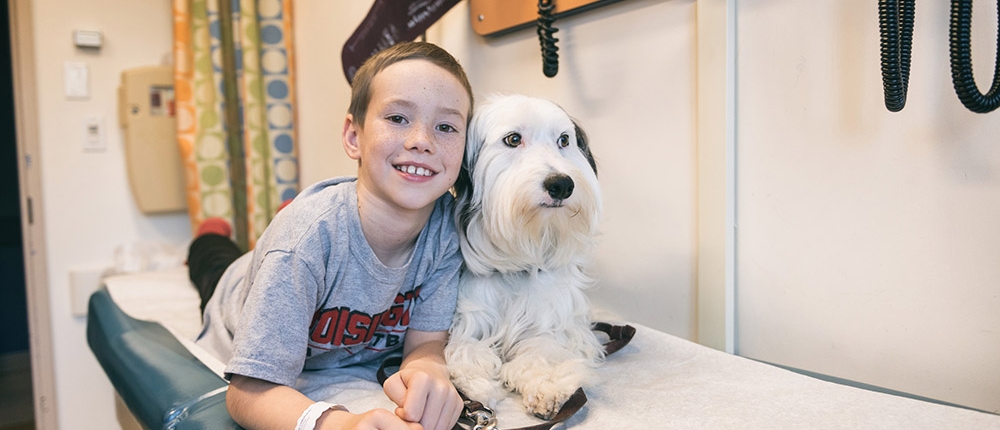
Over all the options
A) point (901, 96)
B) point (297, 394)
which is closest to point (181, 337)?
point (297, 394)

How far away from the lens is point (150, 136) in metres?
2.45

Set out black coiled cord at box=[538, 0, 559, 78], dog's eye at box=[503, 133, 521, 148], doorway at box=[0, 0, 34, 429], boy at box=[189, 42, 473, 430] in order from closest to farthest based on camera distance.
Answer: boy at box=[189, 42, 473, 430] → dog's eye at box=[503, 133, 521, 148] → black coiled cord at box=[538, 0, 559, 78] → doorway at box=[0, 0, 34, 429]

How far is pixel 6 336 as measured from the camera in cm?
385

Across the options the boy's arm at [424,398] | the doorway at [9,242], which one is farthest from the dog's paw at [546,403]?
the doorway at [9,242]

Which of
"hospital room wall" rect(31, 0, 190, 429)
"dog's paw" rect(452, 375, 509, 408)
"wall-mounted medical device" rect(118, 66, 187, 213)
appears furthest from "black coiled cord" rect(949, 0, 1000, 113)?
"hospital room wall" rect(31, 0, 190, 429)

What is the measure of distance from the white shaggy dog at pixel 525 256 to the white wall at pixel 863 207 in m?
0.35

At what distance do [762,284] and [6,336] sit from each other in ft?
15.0

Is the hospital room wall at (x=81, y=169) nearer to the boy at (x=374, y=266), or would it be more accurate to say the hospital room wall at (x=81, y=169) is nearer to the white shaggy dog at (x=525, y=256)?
the boy at (x=374, y=266)

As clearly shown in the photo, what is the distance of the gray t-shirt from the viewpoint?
86cm

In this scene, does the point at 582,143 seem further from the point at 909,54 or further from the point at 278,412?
the point at 278,412

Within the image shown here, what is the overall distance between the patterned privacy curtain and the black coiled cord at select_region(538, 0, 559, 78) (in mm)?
1426

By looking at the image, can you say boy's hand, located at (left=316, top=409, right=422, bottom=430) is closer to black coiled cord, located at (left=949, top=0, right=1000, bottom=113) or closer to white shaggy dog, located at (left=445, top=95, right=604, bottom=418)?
white shaggy dog, located at (left=445, top=95, right=604, bottom=418)

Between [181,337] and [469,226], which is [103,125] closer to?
[181,337]

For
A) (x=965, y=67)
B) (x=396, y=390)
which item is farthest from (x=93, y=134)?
(x=965, y=67)
